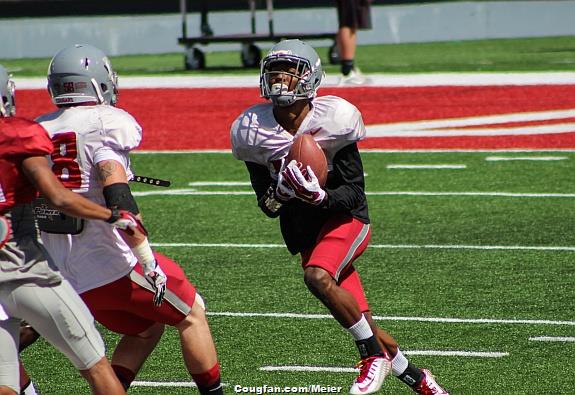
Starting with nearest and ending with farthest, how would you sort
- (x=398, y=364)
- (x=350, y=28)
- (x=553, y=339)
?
1. (x=398, y=364)
2. (x=553, y=339)
3. (x=350, y=28)

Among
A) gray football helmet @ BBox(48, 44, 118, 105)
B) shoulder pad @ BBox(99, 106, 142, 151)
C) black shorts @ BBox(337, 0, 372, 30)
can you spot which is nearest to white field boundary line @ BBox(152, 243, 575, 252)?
Result: gray football helmet @ BBox(48, 44, 118, 105)

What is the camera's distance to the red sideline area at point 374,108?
1288 centimetres

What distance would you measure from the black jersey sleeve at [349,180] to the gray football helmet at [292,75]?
0.92 feet

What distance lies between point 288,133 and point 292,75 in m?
0.24

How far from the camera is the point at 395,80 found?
718 inches

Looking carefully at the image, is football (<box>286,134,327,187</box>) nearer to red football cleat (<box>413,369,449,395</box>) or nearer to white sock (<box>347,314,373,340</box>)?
white sock (<box>347,314,373,340</box>)

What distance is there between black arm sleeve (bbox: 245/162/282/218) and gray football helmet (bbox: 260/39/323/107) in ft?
0.94

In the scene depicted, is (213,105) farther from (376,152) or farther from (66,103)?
(66,103)

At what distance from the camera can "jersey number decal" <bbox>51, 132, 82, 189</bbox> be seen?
488 cm

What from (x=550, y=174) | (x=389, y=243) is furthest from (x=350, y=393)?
(x=550, y=174)

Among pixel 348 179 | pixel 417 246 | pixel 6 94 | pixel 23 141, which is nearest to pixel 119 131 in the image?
pixel 6 94

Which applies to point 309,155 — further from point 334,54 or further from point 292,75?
point 334,54

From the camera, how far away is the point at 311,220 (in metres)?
5.68

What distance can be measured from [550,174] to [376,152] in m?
2.00
